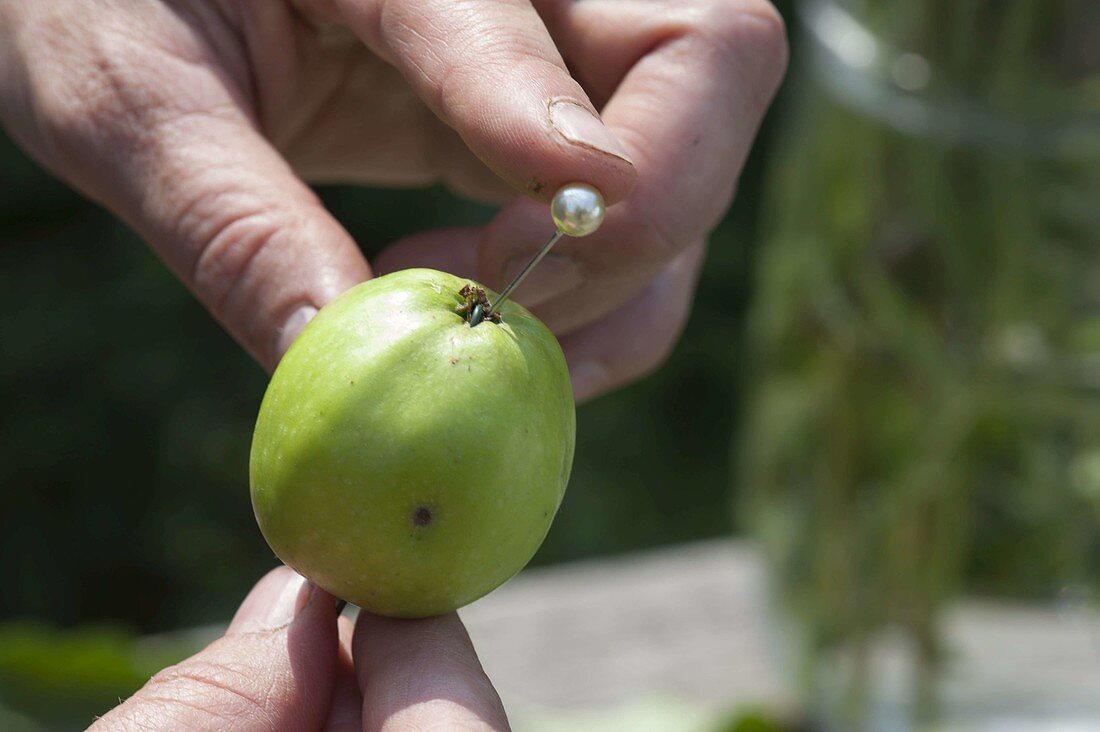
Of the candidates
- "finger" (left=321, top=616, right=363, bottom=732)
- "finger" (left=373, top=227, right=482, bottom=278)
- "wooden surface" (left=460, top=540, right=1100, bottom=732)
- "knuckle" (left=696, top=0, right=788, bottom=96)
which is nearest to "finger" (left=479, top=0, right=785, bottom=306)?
"knuckle" (left=696, top=0, right=788, bottom=96)

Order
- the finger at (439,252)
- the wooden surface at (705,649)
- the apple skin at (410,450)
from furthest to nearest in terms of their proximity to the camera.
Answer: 1. the wooden surface at (705,649)
2. the finger at (439,252)
3. the apple skin at (410,450)

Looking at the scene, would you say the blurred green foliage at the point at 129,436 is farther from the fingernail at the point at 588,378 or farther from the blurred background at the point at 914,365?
the fingernail at the point at 588,378

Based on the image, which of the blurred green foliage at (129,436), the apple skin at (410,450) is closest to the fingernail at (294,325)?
the apple skin at (410,450)

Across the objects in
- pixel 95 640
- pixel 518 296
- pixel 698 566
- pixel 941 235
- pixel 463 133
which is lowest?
pixel 698 566

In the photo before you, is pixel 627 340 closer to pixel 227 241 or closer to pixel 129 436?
pixel 227 241

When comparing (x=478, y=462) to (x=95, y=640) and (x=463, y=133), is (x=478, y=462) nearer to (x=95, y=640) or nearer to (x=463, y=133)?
(x=463, y=133)

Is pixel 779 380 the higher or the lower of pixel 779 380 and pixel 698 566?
the higher

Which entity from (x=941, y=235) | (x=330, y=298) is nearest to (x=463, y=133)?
(x=330, y=298)
